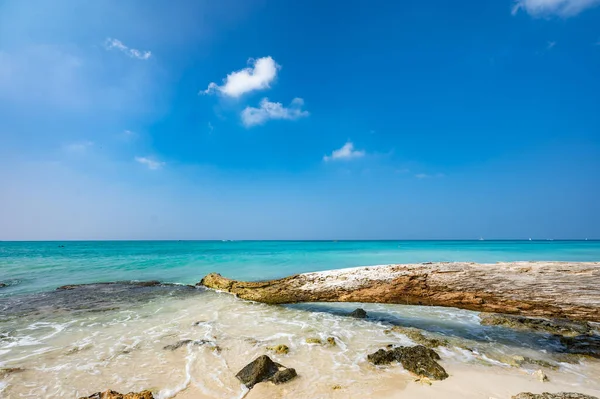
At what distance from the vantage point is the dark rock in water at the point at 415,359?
4439 mm

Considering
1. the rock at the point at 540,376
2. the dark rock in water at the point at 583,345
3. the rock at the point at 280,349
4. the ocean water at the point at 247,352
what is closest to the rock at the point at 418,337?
the ocean water at the point at 247,352

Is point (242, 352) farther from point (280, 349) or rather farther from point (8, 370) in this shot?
point (8, 370)

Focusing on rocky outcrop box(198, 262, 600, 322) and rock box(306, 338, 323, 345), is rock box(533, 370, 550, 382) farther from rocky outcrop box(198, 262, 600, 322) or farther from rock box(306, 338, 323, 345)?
rock box(306, 338, 323, 345)

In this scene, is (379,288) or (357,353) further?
(379,288)

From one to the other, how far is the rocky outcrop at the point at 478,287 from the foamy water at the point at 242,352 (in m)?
0.96

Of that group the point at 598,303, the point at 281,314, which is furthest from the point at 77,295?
the point at 598,303

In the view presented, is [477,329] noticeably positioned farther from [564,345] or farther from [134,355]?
[134,355]

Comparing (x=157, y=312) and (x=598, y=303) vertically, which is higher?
(x=598, y=303)

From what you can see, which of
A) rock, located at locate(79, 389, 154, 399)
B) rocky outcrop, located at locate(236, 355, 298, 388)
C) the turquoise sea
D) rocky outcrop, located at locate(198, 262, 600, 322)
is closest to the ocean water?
rocky outcrop, located at locate(236, 355, 298, 388)

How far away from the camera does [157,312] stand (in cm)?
864

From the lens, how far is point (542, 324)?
7453 mm

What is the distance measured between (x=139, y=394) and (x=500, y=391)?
5.19 m

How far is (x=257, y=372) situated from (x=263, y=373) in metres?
0.11

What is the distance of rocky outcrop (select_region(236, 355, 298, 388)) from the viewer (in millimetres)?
4273
